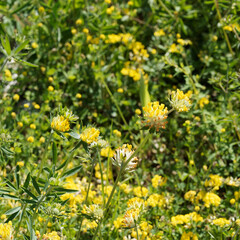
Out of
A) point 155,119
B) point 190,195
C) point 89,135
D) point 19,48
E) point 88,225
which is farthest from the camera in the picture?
point 190,195

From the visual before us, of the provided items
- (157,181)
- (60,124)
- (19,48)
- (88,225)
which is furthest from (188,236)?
(19,48)

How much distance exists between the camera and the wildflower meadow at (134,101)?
8.12 feet

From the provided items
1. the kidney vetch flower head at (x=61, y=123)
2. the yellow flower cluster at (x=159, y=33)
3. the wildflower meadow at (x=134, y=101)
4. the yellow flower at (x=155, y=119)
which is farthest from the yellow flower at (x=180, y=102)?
the yellow flower cluster at (x=159, y=33)

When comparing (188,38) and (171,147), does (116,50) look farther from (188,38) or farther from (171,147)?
(171,147)

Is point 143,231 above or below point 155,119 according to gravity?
below

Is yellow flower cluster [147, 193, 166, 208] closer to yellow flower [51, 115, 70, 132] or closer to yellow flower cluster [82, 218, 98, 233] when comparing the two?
yellow flower cluster [82, 218, 98, 233]

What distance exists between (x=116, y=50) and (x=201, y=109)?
3.60 ft

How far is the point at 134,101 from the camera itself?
3328mm

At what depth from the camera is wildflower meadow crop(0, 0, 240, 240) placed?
8.12 feet

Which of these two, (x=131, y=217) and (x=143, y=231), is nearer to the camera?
(x=131, y=217)

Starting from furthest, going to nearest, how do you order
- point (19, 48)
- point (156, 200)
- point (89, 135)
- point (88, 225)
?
point (156, 200)
point (88, 225)
point (19, 48)
point (89, 135)

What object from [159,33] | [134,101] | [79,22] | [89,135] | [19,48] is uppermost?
[19,48]

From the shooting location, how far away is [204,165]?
284cm

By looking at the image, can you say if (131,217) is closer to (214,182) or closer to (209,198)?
(209,198)
